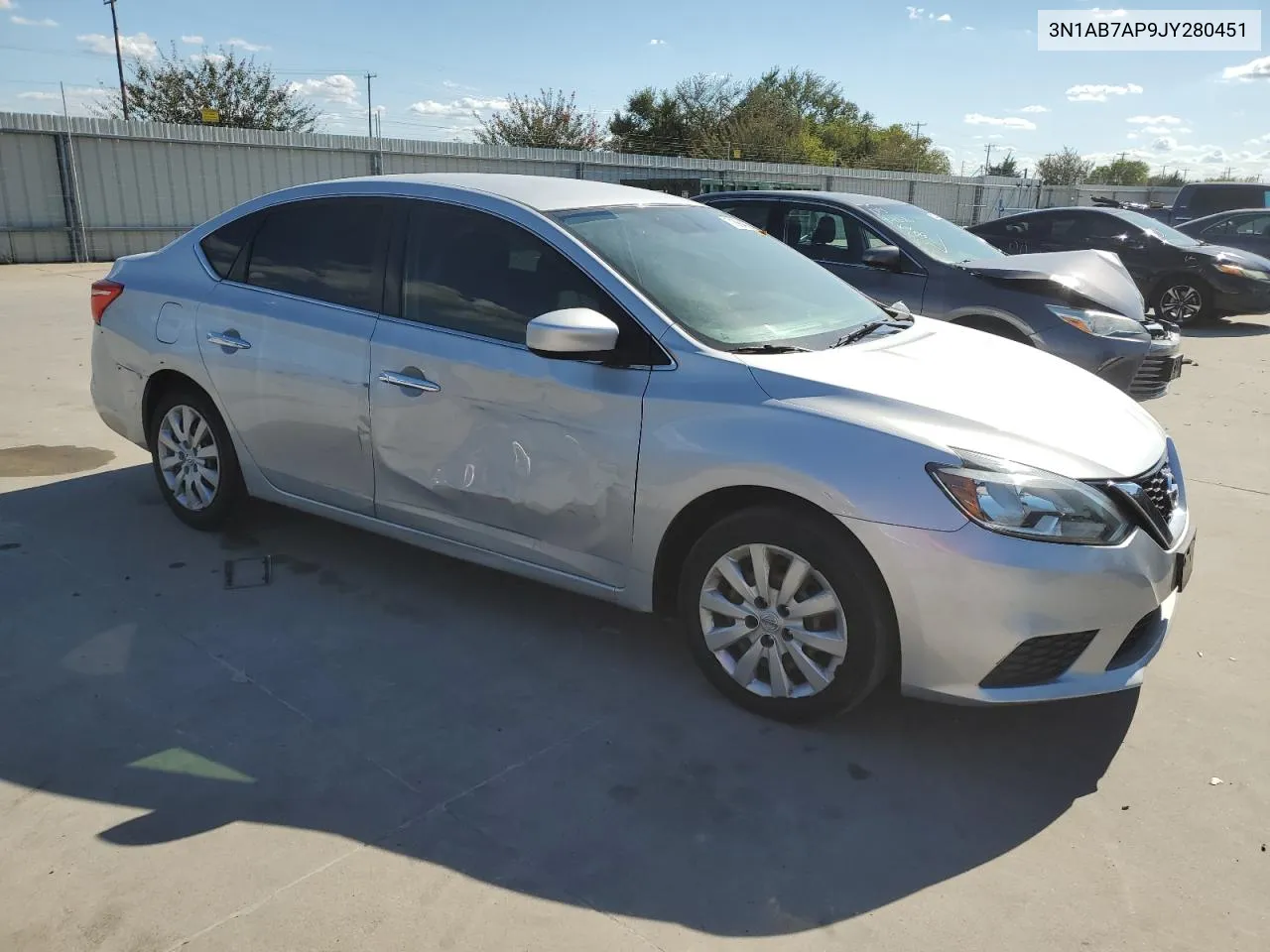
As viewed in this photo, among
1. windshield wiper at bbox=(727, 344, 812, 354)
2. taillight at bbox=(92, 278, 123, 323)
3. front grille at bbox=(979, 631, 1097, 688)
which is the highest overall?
windshield wiper at bbox=(727, 344, 812, 354)

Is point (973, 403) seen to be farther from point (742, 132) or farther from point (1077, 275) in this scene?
point (742, 132)

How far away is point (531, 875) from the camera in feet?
8.43

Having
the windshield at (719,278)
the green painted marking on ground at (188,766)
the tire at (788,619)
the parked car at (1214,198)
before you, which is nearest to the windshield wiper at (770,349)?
the windshield at (719,278)

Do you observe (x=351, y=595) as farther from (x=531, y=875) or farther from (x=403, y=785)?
(x=531, y=875)

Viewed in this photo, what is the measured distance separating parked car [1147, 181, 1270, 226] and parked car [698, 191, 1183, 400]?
41.6 feet

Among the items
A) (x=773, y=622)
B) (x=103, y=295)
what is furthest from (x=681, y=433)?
(x=103, y=295)

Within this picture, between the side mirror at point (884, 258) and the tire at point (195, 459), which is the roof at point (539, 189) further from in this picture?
the side mirror at point (884, 258)

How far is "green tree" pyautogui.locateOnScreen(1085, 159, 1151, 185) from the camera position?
7188cm

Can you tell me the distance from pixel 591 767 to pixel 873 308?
2.34 m

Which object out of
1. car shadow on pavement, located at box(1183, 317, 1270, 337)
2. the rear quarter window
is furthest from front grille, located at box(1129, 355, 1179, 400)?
Answer: car shadow on pavement, located at box(1183, 317, 1270, 337)

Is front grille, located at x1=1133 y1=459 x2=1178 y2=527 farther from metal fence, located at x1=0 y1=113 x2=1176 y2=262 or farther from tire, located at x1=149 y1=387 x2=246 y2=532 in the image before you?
metal fence, located at x1=0 y1=113 x2=1176 y2=262

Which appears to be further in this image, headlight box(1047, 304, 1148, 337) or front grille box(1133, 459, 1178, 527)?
headlight box(1047, 304, 1148, 337)

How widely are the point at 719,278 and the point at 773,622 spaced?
138 cm

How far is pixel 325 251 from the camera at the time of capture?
423 cm
